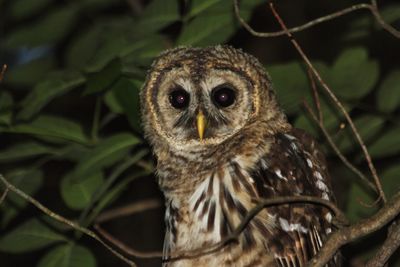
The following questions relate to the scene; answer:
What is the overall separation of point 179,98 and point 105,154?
1.90 feet

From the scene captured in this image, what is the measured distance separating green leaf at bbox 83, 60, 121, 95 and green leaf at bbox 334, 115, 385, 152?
3.87 feet

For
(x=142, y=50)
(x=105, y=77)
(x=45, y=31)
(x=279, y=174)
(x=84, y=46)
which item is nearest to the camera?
(x=105, y=77)

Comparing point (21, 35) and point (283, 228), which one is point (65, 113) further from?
point (283, 228)

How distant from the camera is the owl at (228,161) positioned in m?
4.25

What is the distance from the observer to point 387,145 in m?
Answer: 4.58

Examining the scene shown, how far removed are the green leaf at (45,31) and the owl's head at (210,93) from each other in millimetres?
1021

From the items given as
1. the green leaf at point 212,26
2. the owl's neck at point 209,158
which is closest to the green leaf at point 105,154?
the owl's neck at point 209,158

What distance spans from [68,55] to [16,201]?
58.6 inches

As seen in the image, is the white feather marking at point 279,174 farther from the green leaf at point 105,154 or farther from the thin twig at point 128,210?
the thin twig at point 128,210

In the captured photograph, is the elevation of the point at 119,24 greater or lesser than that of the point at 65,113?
greater

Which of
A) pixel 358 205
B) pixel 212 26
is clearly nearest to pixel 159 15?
pixel 212 26

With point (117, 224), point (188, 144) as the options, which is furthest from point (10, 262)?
point (188, 144)

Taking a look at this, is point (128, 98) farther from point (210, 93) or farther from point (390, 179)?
point (390, 179)

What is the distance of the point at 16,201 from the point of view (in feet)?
15.7
